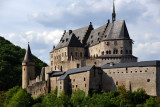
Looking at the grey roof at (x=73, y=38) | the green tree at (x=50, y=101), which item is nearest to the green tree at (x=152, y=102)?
the green tree at (x=50, y=101)

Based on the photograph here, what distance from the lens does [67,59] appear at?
80188mm

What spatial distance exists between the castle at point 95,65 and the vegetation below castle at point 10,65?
17.0 metres

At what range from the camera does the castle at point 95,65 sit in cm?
6109

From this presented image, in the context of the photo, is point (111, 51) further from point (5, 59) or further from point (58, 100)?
point (5, 59)

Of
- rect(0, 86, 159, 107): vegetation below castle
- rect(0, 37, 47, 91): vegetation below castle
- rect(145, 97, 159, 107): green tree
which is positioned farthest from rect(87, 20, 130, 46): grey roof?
rect(0, 37, 47, 91): vegetation below castle

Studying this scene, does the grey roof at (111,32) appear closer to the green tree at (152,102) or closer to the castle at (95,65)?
the castle at (95,65)

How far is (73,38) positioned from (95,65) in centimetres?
1274

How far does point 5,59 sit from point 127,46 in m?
49.9

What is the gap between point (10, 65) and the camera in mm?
108625

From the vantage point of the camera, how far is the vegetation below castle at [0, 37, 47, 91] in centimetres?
10000

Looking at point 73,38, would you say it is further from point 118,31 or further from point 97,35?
point 118,31

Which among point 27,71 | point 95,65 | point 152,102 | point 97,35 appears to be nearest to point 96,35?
point 97,35

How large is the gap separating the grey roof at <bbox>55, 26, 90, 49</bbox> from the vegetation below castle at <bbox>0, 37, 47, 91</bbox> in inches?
805

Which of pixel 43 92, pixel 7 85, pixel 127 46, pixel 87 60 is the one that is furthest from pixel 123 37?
pixel 7 85
